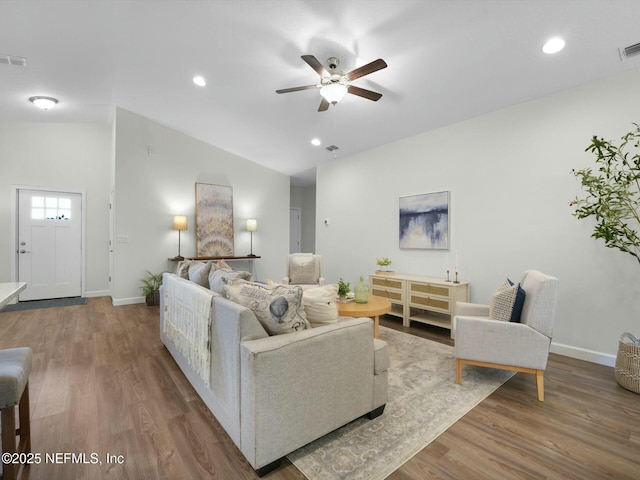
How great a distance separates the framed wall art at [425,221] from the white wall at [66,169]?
226 inches

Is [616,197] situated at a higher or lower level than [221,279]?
higher

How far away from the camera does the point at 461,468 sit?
160 cm

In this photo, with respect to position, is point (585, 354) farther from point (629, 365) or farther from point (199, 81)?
point (199, 81)

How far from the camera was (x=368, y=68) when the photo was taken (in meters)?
→ 2.59

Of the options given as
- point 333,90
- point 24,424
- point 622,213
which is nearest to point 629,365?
point 622,213

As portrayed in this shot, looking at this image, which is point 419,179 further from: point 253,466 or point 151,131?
point 151,131

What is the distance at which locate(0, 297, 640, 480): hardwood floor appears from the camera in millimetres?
1582

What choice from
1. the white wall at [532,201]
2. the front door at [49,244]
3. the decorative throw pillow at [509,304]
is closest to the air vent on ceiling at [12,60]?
the front door at [49,244]

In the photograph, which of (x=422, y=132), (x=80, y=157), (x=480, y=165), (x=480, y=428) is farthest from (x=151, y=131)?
(x=480, y=428)

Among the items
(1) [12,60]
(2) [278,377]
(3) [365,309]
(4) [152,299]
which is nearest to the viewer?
(2) [278,377]

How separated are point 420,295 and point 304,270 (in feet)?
5.95

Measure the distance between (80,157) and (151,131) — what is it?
1.58 metres

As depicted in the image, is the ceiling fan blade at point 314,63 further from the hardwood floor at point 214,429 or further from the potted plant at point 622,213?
the hardwood floor at point 214,429

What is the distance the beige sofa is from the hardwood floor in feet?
0.61
